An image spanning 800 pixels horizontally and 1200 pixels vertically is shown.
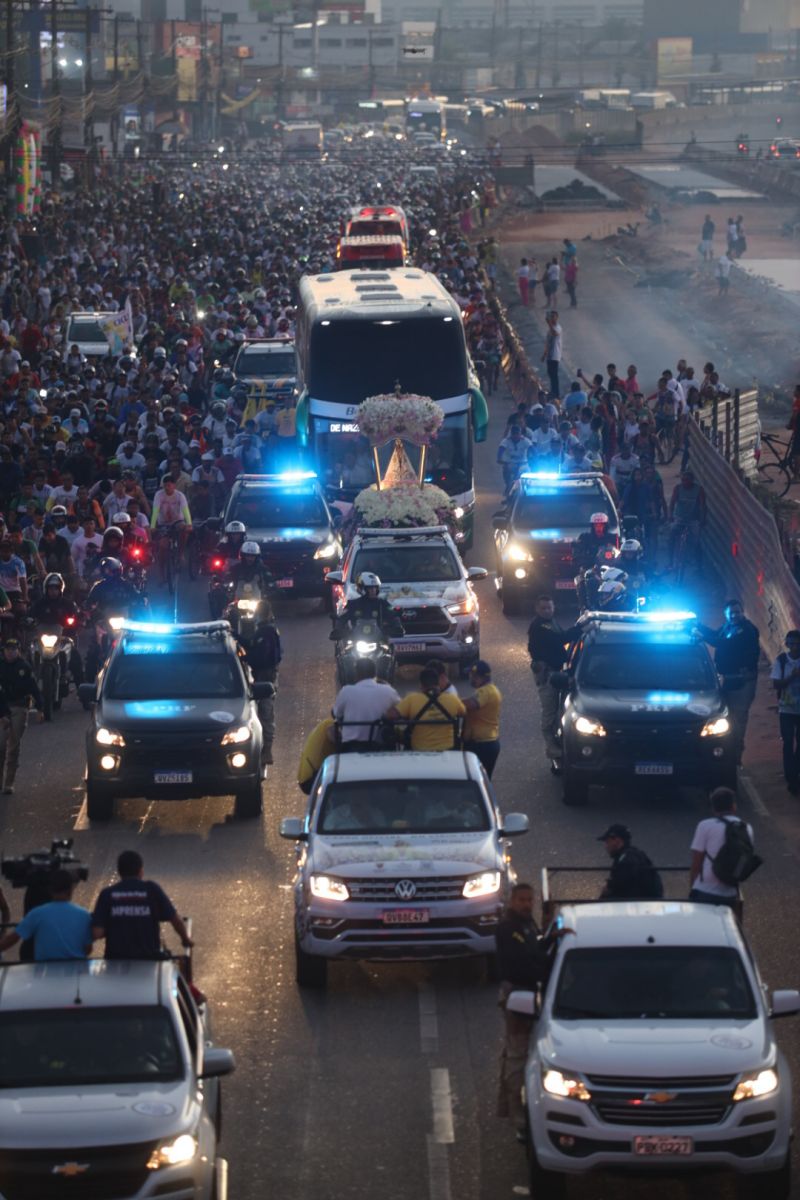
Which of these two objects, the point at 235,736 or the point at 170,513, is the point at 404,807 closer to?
the point at 235,736

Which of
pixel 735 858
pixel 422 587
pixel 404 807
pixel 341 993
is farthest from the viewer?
pixel 422 587

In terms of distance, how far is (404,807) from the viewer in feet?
52.1

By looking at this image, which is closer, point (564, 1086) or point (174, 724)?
point (564, 1086)

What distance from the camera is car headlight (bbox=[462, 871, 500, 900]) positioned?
15.2 meters

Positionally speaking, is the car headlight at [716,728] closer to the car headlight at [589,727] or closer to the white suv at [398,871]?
the car headlight at [589,727]

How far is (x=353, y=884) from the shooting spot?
15141mm

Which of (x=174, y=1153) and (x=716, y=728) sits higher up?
(x=174, y=1153)

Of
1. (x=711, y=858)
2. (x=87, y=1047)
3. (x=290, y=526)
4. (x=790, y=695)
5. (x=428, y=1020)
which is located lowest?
(x=290, y=526)

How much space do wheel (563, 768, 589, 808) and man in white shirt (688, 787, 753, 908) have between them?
19.2ft

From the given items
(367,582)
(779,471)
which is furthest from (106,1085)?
(779,471)

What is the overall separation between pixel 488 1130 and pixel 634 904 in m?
1.48

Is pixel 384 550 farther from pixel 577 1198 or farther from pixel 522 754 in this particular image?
pixel 577 1198

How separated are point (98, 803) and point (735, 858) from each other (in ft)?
24.2

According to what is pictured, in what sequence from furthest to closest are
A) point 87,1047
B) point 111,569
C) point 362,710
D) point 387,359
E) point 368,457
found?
1. point 387,359
2. point 368,457
3. point 111,569
4. point 362,710
5. point 87,1047
